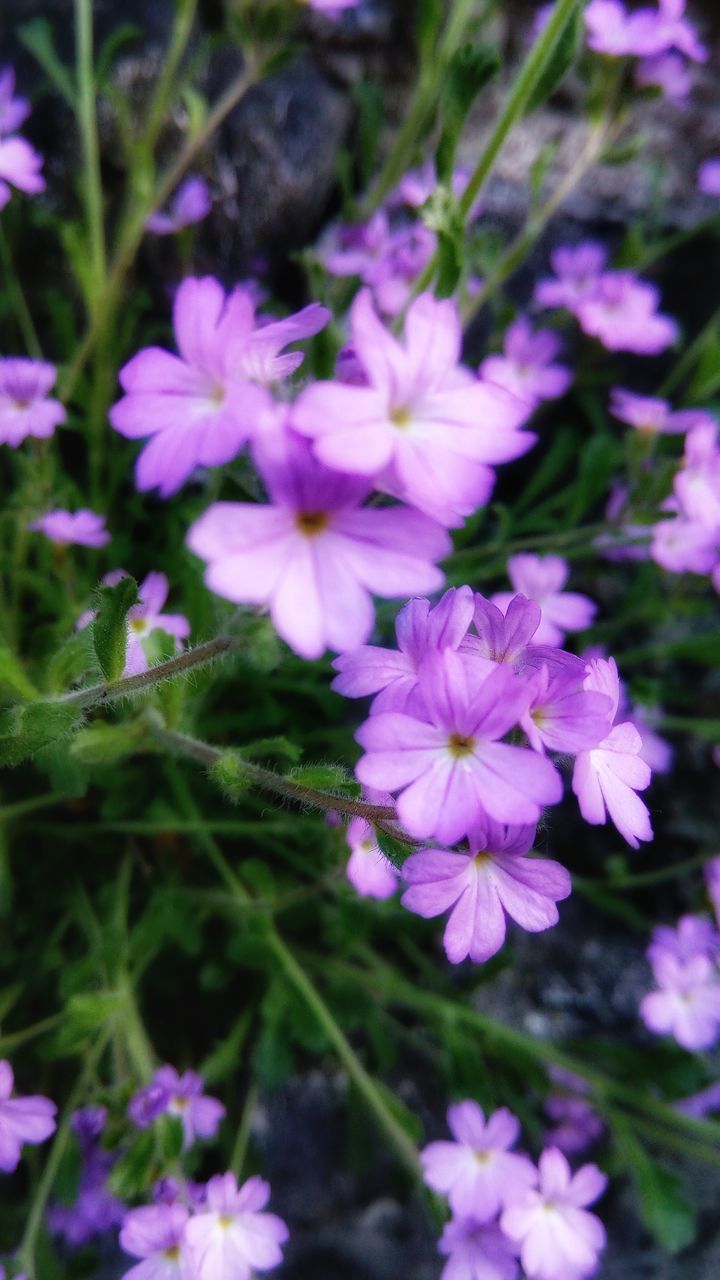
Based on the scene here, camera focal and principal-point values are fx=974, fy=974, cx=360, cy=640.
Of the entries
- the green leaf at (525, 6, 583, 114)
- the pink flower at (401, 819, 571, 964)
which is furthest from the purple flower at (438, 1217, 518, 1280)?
the green leaf at (525, 6, 583, 114)

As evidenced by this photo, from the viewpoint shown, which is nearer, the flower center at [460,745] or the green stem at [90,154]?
the flower center at [460,745]

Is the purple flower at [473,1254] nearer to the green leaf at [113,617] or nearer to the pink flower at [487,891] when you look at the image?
the pink flower at [487,891]

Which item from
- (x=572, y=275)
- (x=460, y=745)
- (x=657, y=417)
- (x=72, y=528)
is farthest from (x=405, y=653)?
(x=572, y=275)

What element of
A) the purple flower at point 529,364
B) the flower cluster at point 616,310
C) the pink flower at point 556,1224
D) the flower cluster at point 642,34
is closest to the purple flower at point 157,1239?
the pink flower at point 556,1224

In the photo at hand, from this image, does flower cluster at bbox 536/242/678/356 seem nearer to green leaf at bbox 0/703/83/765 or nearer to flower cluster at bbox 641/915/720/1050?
flower cluster at bbox 641/915/720/1050

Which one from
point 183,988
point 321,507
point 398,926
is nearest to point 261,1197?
point 398,926
